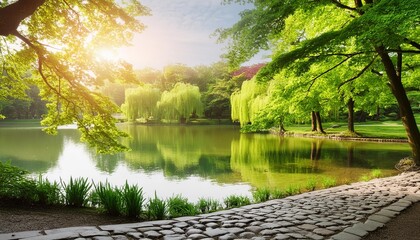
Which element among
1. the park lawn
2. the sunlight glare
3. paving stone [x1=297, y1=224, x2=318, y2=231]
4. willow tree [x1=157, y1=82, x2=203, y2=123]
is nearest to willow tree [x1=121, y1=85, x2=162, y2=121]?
willow tree [x1=157, y1=82, x2=203, y2=123]

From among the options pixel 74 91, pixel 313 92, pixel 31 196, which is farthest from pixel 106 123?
pixel 313 92

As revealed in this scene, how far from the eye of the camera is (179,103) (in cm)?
4162

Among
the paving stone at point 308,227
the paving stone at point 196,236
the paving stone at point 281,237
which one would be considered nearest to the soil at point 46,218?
the paving stone at point 196,236

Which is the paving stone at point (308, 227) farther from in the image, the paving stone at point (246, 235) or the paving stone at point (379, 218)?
the paving stone at point (379, 218)

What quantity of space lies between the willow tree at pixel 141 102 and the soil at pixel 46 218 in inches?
1514

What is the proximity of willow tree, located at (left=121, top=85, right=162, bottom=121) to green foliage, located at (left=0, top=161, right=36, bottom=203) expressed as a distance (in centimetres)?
3802

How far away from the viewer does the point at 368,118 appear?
1729 inches

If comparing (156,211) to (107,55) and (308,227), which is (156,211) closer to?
(308,227)

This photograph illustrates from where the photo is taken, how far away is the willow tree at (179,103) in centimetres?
4175

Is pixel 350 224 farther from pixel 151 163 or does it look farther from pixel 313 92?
pixel 151 163

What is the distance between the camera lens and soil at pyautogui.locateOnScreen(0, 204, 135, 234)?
4.14 metres

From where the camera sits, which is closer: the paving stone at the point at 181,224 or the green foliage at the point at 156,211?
the paving stone at the point at 181,224

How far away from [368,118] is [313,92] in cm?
3859

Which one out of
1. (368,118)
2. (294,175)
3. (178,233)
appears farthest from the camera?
(368,118)
